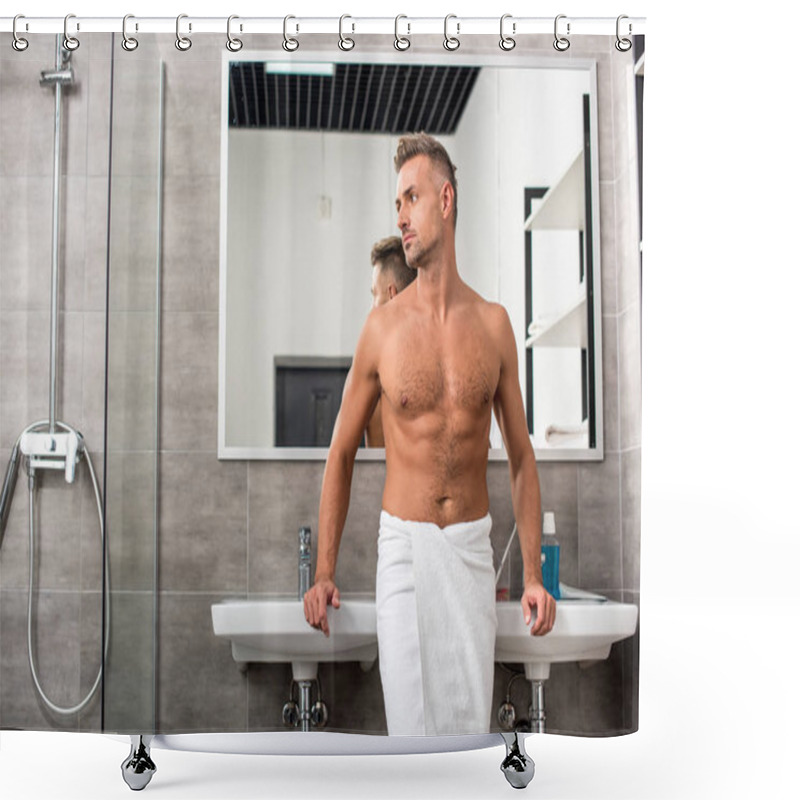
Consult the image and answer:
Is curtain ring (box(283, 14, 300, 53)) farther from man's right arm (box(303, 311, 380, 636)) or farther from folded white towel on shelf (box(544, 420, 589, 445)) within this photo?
folded white towel on shelf (box(544, 420, 589, 445))

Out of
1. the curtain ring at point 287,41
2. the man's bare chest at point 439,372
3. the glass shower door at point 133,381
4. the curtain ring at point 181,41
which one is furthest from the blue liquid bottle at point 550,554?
the curtain ring at point 181,41

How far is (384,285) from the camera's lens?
2068 mm

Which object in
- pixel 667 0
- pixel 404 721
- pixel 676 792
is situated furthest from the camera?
pixel 667 0

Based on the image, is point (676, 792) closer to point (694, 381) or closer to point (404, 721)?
point (404, 721)

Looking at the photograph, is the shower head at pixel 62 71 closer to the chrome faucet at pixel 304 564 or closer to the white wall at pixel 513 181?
the white wall at pixel 513 181

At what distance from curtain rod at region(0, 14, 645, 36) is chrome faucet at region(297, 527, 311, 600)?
1.04 metres

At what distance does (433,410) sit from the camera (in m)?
2.03

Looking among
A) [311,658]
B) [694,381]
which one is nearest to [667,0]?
[694,381]

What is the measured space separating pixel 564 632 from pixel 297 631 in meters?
0.54

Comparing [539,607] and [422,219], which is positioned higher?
[422,219]

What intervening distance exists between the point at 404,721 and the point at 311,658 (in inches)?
8.8

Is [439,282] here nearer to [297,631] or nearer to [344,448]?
[344,448]

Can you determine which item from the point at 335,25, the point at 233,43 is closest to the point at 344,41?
the point at 335,25

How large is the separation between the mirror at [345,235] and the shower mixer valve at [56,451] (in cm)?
35
